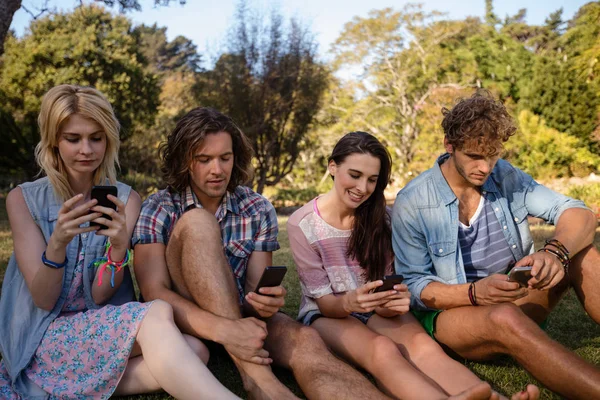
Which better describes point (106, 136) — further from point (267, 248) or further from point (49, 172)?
point (267, 248)

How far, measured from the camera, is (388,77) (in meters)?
23.8

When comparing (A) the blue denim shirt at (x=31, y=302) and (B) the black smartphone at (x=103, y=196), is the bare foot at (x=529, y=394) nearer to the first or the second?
(B) the black smartphone at (x=103, y=196)

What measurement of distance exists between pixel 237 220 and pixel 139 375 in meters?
1.03

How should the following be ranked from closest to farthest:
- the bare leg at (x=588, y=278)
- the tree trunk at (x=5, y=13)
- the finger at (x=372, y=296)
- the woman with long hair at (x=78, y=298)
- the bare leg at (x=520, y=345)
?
the bare leg at (x=520, y=345) → the woman with long hair at (x=78, y=298) → the finger at (x=372, y=296) → the bare leg at (x=588, y=278) → the tree trunk at (x=5, y=13)

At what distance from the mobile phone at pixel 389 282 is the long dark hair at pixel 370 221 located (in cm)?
48

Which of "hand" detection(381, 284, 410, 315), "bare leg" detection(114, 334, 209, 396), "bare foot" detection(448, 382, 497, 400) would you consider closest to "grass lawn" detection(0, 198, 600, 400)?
"bare leg" detection(114, 334, 209, 396)

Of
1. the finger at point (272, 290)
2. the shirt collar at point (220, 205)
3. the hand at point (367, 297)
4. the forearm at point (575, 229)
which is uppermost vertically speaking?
the shirt collar at point (220, 205)

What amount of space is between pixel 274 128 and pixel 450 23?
11.5 m

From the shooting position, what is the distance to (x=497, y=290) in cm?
266

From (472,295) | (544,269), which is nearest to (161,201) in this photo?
(472,295)

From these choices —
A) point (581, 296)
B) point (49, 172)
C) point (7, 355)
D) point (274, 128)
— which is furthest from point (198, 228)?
point (274, 128)

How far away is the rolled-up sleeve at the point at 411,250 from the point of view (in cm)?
311

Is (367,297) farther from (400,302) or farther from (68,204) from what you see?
(68,204)

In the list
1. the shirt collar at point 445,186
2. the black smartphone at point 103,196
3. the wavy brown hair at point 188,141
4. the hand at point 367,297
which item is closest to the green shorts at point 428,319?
the hand at point 367,297
